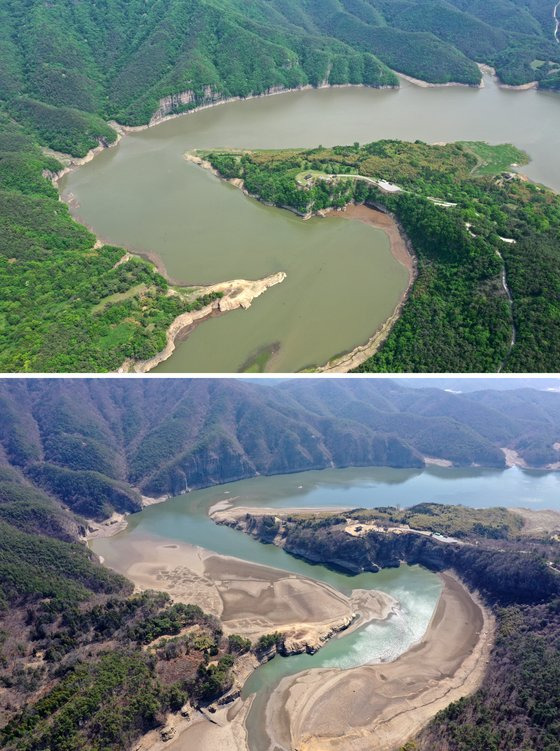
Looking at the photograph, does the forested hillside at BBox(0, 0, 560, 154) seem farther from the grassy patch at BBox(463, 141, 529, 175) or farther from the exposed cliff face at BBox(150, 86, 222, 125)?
the grassy patch at BBox(463, 141, 529, 175)

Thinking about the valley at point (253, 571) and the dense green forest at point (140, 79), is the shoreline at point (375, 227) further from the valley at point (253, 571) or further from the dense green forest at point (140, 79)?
the valley at point (253, 571)

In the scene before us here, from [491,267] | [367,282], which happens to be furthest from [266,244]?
[491,267]

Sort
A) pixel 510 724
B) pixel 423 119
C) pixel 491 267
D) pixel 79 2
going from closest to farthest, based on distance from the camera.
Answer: pixel 510 724, pixel 491 267, pixel 423 119, pixel 79 2

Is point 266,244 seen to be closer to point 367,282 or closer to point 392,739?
point 367,282

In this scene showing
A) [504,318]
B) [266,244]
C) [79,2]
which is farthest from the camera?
[79,2]

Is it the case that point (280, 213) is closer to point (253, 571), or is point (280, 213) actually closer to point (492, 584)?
point (253, 571)

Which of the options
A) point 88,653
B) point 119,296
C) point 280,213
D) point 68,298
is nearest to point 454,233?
point 280,213

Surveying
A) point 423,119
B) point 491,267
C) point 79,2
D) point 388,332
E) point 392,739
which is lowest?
point 392,739
